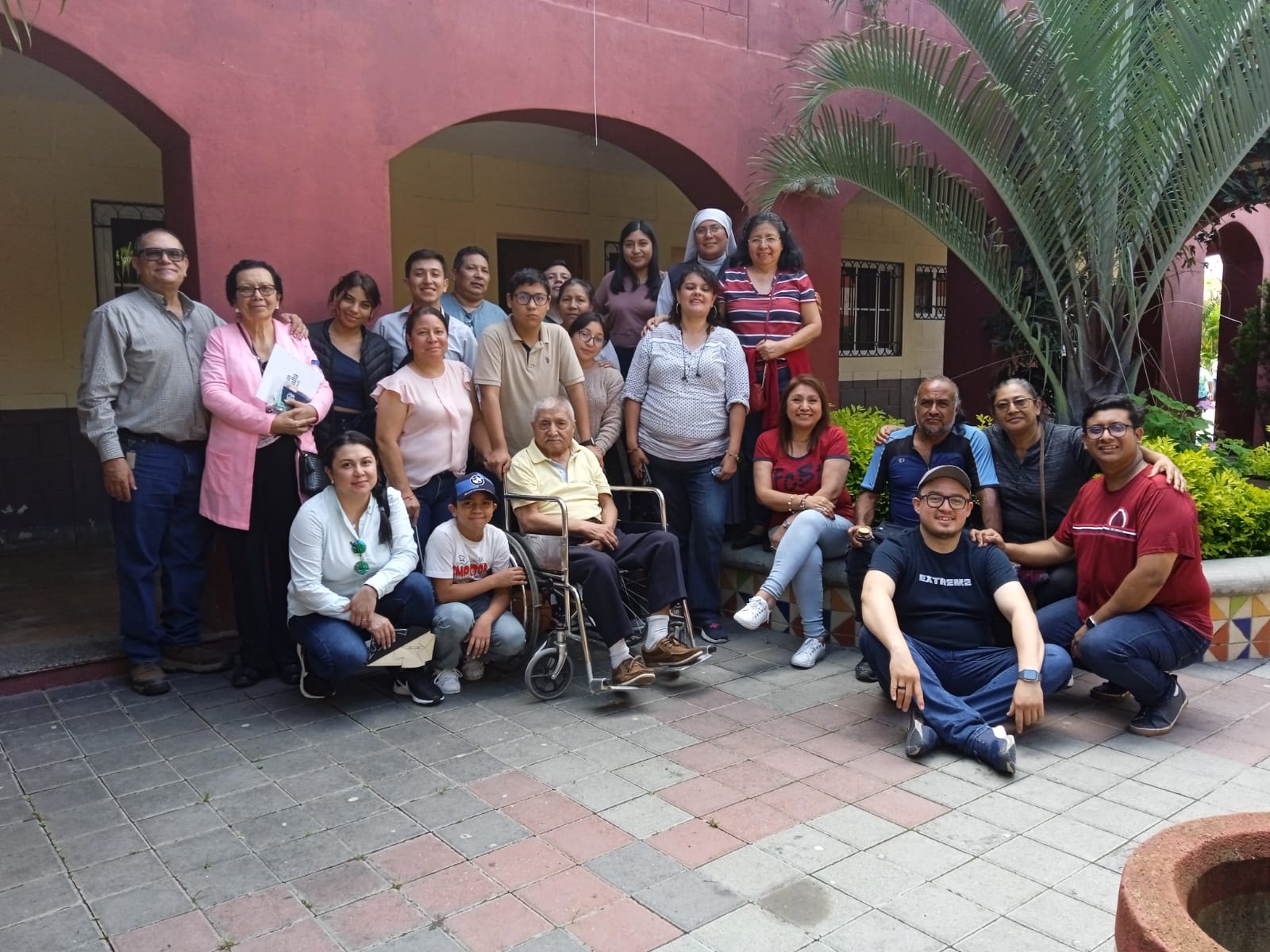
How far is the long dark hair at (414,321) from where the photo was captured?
472 centimetres

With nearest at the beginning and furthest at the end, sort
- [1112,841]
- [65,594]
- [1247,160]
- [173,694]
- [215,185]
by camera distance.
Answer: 1. [1112,841]
2. [173,694]
3. [215,185]
4. [65,594]
5. [1247,160]

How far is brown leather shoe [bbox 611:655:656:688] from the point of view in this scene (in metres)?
4.45

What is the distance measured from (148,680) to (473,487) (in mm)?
1689

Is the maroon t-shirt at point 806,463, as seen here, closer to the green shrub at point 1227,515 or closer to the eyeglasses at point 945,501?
the eyeglasses at point 945,501

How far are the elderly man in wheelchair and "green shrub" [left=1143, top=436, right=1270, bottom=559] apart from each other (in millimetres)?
2602

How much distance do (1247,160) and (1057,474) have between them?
15.7ft

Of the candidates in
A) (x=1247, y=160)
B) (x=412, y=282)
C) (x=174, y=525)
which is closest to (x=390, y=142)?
(x=412, y=282)

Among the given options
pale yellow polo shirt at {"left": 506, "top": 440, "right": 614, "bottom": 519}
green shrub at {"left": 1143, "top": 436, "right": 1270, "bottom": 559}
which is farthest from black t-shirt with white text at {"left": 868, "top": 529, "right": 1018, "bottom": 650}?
green shrub at {"left": 1143, "top": 436, "right": 1270, "bottom": 559}

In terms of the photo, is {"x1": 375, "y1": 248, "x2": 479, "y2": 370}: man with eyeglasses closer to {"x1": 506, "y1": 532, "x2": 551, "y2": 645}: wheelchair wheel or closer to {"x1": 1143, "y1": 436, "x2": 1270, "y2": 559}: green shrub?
{"x1": 506, "y1": 532, "x2": 551, "y2": 645}: wheelchair wheel

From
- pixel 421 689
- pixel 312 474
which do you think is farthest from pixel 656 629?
pixel 312 474

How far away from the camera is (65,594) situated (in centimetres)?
603

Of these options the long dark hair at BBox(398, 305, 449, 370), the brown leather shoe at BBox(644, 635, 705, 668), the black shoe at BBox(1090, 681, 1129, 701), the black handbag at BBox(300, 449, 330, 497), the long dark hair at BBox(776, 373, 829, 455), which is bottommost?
the black shoe at BBox(1090, 681, 1129, 701)

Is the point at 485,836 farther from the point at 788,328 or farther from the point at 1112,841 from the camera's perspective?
the point at 788,328

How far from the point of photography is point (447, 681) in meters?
4.61
